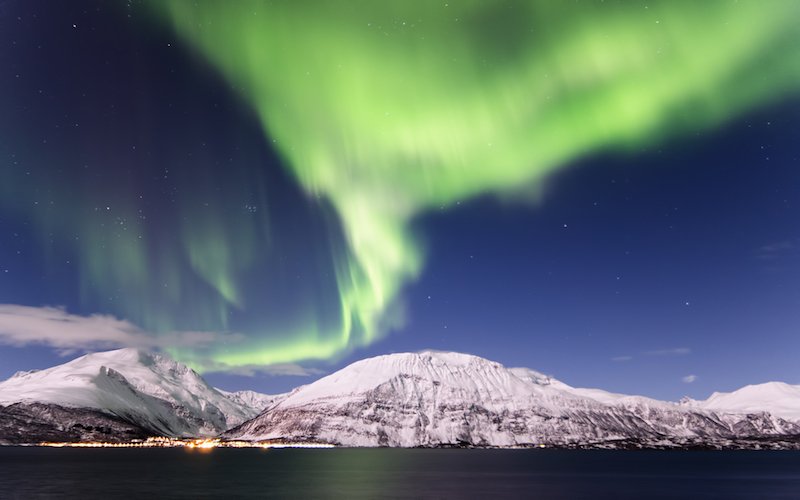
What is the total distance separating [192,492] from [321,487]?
1353 inches

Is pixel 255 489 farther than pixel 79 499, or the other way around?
pixel 255 489

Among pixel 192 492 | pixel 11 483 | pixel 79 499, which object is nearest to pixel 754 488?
pixel 192 492

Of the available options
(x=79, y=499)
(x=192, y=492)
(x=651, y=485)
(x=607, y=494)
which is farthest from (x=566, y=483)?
(x=79, y=499)

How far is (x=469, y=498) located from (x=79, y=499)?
80400mm

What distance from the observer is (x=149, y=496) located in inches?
4956

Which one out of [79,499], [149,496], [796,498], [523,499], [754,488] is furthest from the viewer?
[754,488]

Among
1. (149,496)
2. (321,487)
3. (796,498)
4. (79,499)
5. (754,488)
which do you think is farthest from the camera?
(754,488)

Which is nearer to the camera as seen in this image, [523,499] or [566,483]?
[523,499]

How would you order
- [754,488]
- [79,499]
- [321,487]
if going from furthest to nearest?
[754,488]
[321,487]
[79,499]

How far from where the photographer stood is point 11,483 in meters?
152

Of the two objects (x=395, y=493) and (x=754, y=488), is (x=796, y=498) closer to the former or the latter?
(x=754, y=488)

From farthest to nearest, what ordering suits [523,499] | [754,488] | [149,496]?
1. [754,488]
2. [523,499]
3. [149,496]

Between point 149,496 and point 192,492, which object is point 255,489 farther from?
point 149,496

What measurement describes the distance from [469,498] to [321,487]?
43.4 metres
